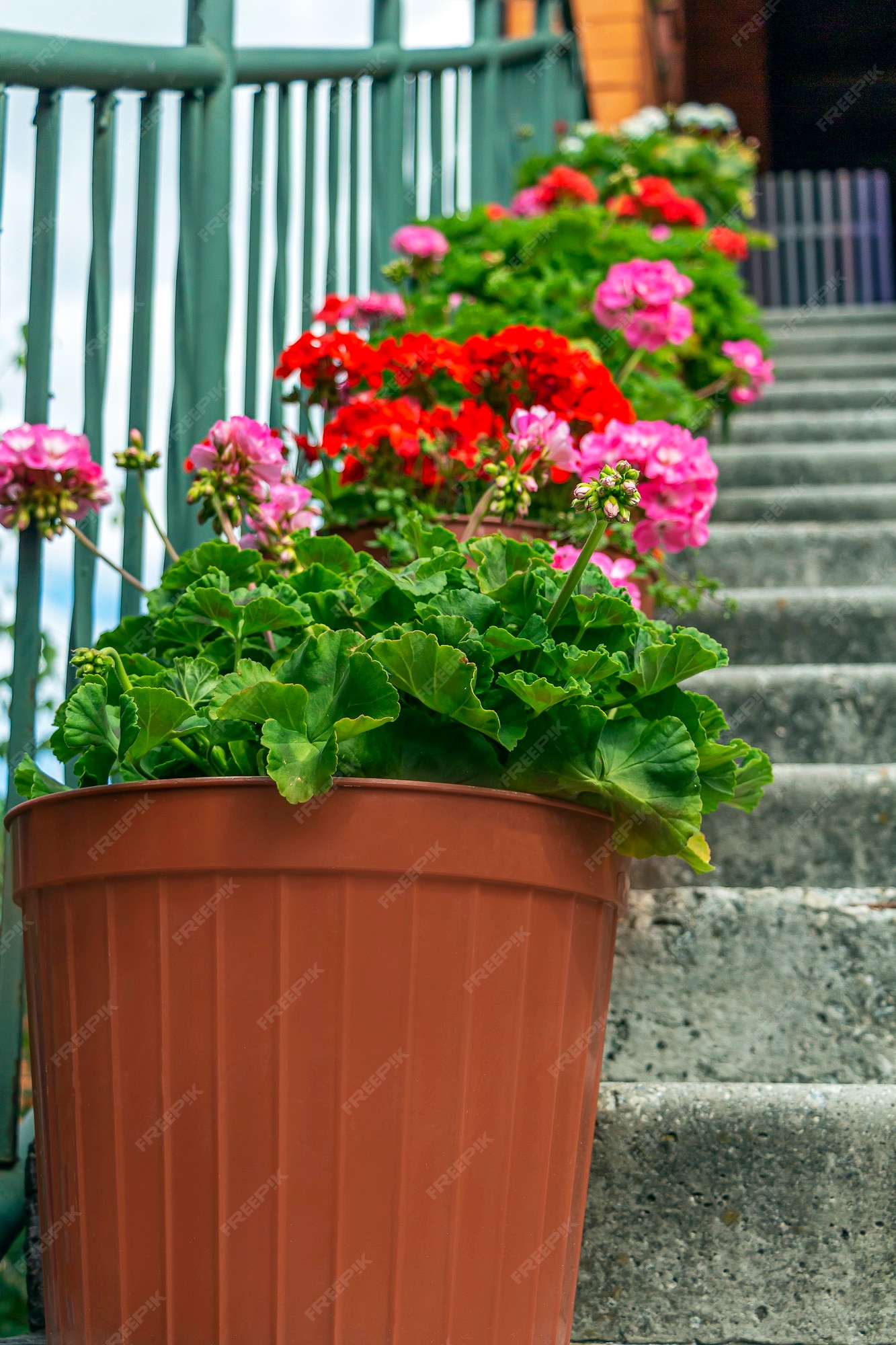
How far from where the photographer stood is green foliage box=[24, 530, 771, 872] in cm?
102

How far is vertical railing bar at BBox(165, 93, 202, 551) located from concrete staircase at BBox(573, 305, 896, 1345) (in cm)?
76

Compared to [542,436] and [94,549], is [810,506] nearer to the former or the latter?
[542,436]

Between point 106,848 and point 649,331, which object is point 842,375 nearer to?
point 649,331

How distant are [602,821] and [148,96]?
120cm

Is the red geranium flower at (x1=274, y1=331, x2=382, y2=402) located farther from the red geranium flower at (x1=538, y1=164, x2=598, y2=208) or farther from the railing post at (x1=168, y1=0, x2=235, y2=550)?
the red geranium flower at (x1=538, y1=164, x2=598, y2=208)

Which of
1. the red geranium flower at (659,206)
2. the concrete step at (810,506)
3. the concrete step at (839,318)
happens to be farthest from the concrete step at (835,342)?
the concrete step at (810,506)

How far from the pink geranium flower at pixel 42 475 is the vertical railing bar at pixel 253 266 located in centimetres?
51

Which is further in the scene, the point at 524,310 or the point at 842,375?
the point at 842,375

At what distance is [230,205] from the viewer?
1.83 m

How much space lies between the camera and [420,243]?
8.83 feet

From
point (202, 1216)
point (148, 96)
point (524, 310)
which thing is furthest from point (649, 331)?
point (202, 1216)

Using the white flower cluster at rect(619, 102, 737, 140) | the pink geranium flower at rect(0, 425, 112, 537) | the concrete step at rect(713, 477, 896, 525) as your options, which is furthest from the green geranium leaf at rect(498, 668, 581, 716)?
the white flower cluster at rect(619, 102, 737, 140)

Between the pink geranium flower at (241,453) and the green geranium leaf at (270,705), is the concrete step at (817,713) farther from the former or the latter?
the green geranium leaf at (270,705)

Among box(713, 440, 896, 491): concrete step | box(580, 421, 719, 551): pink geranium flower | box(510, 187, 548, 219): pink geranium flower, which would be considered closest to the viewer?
box(580, 421, 719, 551): pink geranium flower
